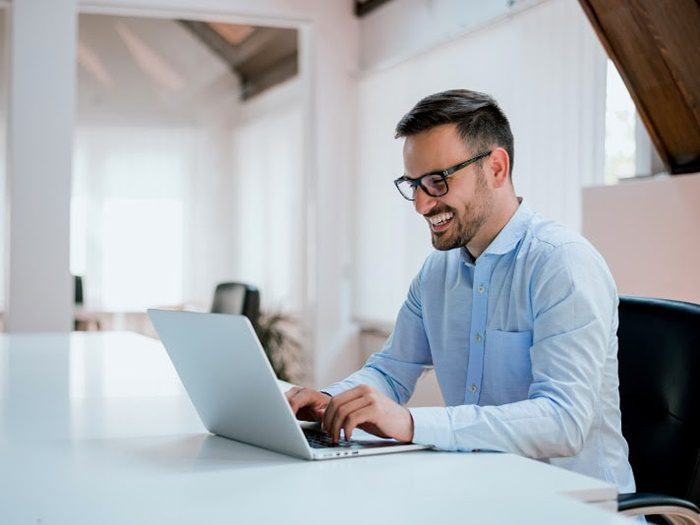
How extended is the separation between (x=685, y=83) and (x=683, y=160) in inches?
11.5

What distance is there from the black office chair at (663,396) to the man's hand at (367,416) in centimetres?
43

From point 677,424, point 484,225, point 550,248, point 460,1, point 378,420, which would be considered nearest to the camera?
point 378,420

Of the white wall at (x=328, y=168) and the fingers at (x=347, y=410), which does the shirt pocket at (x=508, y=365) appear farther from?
the white wall at (x=328, y=168)

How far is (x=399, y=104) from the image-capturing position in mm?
5887

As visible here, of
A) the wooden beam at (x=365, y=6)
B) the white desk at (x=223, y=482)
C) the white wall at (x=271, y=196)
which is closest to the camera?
the white desk at (x=223, y=482)

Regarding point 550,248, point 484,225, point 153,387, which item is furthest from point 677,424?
point 153,387

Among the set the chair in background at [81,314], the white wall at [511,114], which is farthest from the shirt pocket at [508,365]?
the chair in background at [81,314]

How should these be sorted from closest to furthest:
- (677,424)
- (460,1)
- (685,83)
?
1. (677,424)
2. (685,83)
3. (460,1)

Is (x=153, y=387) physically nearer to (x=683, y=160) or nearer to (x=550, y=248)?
(x=550, y=248)

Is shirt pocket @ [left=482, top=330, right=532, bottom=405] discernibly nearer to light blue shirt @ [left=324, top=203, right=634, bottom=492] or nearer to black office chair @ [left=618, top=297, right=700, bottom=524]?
light blue shirt @ [left=324, top=203, right=634, bottom=492]

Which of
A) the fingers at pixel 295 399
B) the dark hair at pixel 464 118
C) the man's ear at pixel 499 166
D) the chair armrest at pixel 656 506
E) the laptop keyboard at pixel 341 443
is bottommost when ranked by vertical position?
the chair armrest at pixel 656 506

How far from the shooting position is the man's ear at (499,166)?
201 centimetres

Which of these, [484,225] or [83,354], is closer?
[484,225]

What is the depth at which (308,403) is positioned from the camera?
1.75m
